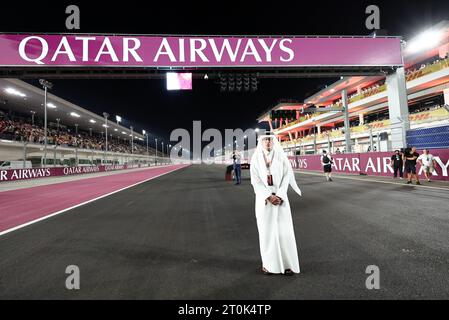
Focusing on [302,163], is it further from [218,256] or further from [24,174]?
[218,256]

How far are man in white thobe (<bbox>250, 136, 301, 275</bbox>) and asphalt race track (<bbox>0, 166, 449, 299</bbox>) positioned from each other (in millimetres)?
186

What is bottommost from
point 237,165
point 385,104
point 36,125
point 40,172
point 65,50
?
point 237,165

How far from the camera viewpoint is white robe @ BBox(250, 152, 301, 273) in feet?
8.93

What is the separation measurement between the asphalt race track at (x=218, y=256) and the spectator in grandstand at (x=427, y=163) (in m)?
6.38

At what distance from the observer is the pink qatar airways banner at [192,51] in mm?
12930

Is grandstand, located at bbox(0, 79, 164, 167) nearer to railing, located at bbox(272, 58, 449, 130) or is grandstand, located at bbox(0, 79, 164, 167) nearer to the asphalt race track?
the asphalt race track

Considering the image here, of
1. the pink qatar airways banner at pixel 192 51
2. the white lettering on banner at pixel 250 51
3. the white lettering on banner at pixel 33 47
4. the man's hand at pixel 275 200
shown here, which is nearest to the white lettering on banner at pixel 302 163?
the pink qatar airways banner at pixel 192 51

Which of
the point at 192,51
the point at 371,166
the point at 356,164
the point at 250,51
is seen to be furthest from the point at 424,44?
the point at 192,51

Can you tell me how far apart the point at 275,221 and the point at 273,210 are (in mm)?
124

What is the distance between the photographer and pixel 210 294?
2303 millimetres

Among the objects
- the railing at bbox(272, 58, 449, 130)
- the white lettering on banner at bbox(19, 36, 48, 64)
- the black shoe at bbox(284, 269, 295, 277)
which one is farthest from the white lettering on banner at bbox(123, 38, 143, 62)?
the railing at bbox(272, 58, 449, 130)

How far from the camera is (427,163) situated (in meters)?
11.0
